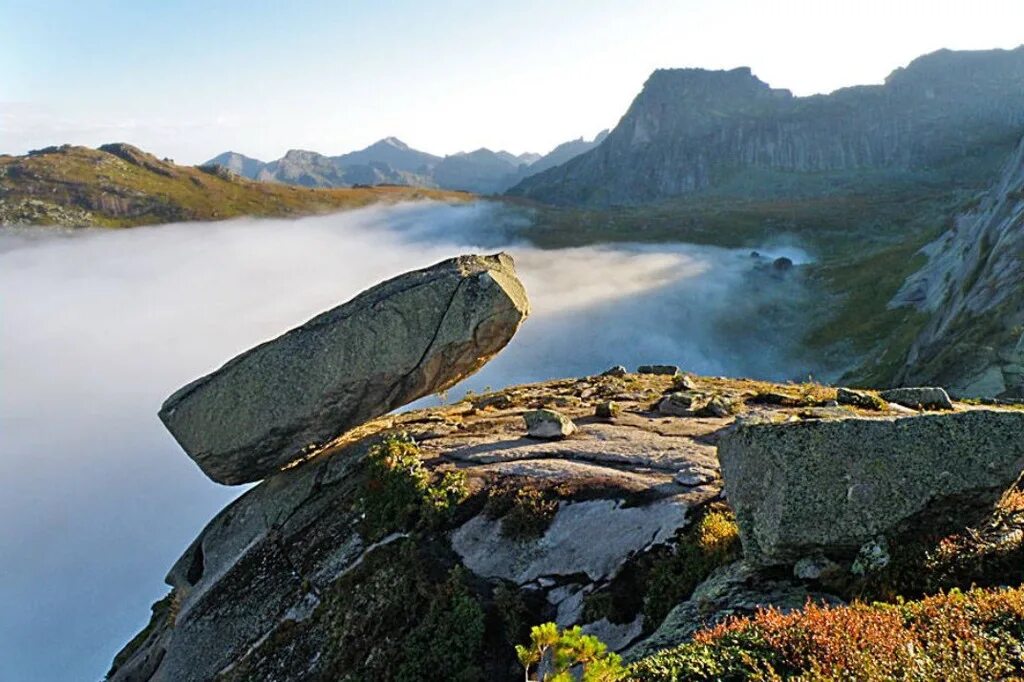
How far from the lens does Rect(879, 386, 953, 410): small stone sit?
15.7 metres

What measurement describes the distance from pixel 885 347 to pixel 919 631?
215 feet

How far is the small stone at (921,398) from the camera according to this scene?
15.7 m

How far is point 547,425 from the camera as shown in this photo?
20.5 meters

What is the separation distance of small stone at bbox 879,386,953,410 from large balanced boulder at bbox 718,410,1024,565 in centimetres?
614

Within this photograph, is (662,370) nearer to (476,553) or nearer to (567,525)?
(567,525)

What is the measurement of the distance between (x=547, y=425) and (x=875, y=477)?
1158 centimetres

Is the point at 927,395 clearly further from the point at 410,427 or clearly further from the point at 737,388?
the point at 410,427

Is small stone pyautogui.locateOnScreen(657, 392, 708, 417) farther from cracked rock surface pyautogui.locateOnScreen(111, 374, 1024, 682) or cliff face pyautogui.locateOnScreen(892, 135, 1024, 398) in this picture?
cliff face pyautogui.locateOnScreen(892, 135, 1024, 398)

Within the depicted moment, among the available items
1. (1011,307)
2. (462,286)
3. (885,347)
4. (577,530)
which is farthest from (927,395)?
(885,347)

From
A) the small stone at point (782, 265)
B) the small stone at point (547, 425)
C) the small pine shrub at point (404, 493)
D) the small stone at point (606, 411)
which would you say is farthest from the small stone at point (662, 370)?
the small stone at point (782, 265)

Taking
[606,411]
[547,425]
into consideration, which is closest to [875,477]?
[547,425]

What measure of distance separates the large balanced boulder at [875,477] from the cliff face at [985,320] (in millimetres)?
26148

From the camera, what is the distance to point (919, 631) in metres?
7.55

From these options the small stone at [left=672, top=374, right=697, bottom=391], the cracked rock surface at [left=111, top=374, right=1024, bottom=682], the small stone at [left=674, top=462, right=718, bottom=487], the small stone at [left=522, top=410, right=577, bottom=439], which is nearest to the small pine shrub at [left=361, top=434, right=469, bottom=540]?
the cracked rock surface at [left=111, top=374, right=1024, bottom=682]
